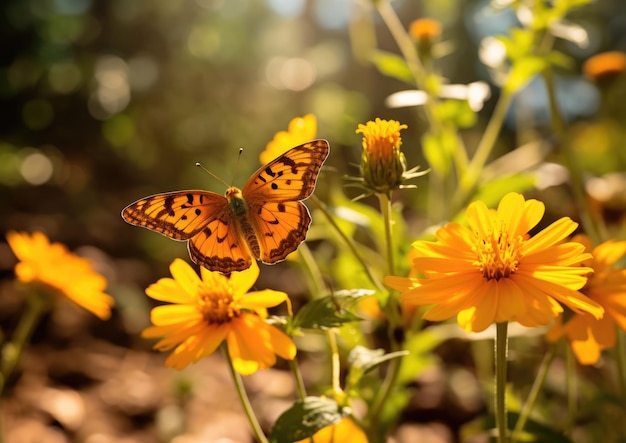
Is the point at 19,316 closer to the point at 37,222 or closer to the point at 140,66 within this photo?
the point at 37,222

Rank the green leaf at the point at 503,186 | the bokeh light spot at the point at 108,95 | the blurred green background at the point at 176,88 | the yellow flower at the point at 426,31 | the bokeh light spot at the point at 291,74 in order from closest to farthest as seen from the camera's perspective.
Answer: the green leaf at the point at 503,186 → the yellow flower at the point at 426,31 → the blurred green background at the point at 176,88 → the bokeh light spot at the point at 291,74 → the bokeh light spot at the point at 108,95

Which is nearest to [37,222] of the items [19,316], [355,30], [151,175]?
[19,316]

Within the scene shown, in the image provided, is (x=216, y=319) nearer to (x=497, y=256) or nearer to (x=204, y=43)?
(x=497, y=256)

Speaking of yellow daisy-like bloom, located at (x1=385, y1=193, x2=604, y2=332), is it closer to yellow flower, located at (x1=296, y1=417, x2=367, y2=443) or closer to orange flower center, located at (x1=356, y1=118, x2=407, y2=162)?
orange flower center, located at (x1=356, y1=118, x2=407, y2=162)

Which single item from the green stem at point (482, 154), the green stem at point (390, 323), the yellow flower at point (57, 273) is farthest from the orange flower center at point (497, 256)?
the yellow flower at point (57, 273)

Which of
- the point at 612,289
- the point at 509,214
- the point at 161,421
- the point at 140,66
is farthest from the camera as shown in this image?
the point at 140,66

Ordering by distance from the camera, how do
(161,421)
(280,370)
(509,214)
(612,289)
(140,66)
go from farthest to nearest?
(140,66) < (280,370) < (161,421) < (612,289) < (509,214)

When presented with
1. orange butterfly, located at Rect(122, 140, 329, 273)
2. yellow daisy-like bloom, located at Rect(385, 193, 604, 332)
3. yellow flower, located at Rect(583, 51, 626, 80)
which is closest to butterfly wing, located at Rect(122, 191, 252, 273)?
orange butterfly, located at Rect(122, 140, 329, 273)

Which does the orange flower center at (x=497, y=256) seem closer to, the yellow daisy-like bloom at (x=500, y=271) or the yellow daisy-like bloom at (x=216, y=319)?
the yellow daisy-like bloom at (x=500, y=271)
